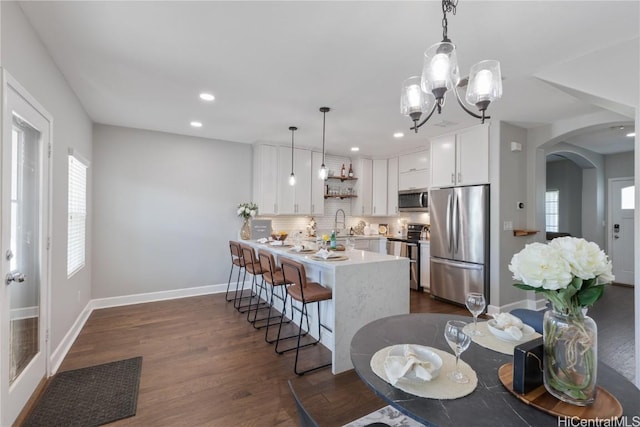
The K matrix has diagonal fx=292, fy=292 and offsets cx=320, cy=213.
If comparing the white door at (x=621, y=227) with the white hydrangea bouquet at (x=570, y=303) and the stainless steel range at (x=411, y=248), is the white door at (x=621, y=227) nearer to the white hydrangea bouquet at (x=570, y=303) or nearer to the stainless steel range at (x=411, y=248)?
the stainless steel range at (x=411, y=248)

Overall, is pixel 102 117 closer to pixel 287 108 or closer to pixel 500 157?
pixel 287 108

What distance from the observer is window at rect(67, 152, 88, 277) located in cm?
320

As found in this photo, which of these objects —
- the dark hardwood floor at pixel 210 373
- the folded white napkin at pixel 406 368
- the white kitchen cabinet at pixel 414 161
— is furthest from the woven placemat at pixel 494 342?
the white kitchen cabinet at pixel 414 161

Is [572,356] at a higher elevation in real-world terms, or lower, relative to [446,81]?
lower

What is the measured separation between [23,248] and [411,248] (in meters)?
5.15

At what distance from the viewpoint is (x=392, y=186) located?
20.6 feet

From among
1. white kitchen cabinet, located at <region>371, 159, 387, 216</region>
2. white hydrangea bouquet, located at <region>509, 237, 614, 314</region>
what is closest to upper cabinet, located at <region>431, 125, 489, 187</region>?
white kitchen cabinet, located at <region>371, 159, 387, 216</region>

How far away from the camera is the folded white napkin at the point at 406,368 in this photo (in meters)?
1.07

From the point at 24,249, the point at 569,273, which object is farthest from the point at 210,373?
the point at 569,273

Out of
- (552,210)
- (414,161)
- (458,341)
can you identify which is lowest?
(458,341)

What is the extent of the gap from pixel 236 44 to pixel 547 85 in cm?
292

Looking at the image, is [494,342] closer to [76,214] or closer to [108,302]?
[76,214]

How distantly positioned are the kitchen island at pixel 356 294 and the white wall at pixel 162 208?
2.53m

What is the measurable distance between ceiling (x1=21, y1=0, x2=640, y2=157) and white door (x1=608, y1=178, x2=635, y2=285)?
163 inches
